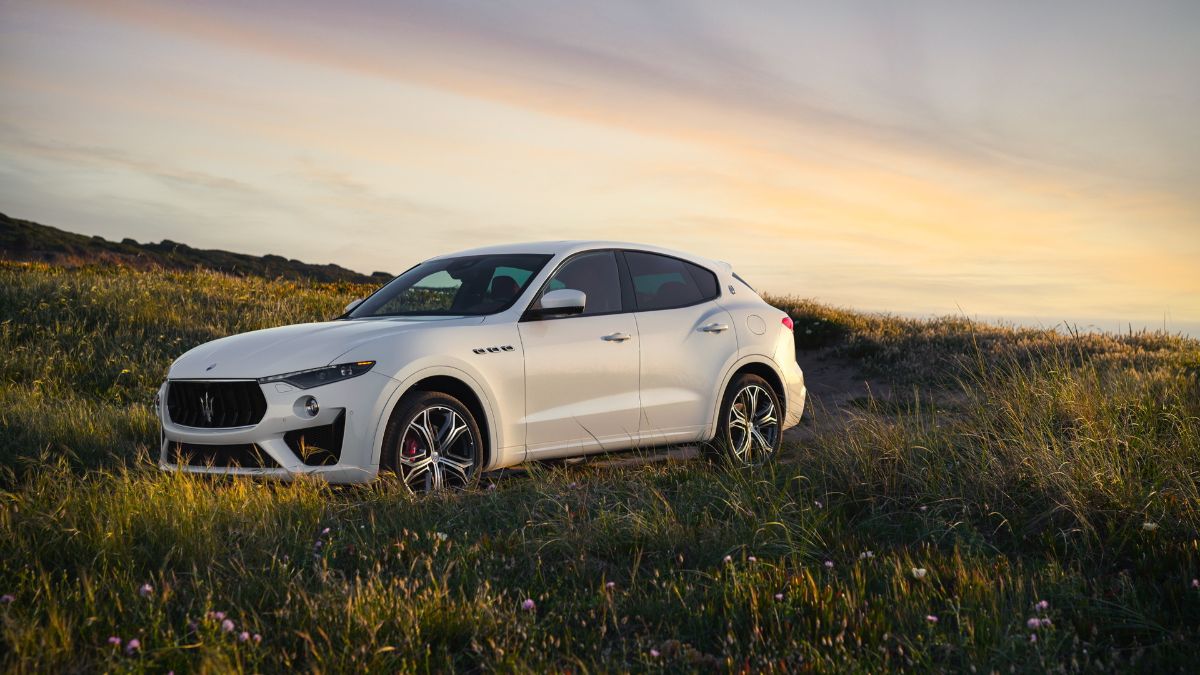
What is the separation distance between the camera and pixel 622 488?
6.38 metres

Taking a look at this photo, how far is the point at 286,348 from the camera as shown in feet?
20.8

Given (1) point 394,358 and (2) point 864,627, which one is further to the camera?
(1) point 394,358

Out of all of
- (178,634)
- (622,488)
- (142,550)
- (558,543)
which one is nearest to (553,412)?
(622,488)

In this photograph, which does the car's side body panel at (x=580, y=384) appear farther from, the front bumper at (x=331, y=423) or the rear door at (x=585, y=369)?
the front bumper at (x=331, y=423)

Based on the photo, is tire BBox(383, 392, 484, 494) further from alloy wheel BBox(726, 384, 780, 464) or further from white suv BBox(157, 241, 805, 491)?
alloy wheel BBox(726, 384, 780, 464)

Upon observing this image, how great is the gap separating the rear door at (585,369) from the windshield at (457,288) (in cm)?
26

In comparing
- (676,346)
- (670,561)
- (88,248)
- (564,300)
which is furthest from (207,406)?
(88,248)

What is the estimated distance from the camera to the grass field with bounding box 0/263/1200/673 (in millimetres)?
3809

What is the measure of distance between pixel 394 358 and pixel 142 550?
76.9 inches

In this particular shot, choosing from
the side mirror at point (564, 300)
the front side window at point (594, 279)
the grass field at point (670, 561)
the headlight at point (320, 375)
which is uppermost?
the front side window at point (594, 279)

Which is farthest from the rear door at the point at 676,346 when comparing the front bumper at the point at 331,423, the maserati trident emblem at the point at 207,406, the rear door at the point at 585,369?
the maserati trident emblem at the point at 207,406

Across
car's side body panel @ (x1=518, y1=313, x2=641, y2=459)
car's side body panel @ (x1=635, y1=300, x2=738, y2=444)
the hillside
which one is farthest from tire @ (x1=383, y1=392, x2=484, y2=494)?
the hillside

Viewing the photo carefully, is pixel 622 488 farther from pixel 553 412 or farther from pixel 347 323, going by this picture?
pixel 347 323

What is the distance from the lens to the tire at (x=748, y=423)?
8.17 meters
